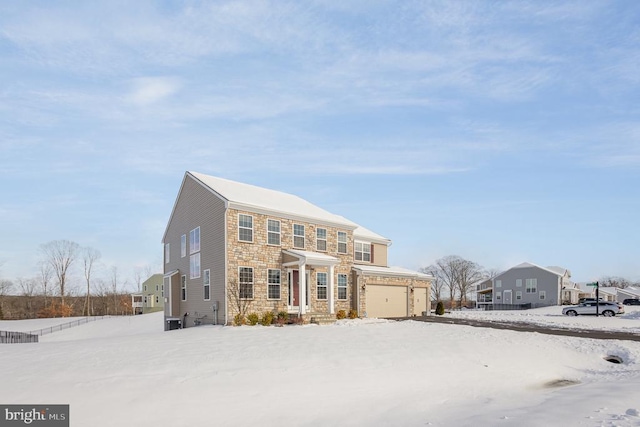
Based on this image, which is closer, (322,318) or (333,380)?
(333,380)

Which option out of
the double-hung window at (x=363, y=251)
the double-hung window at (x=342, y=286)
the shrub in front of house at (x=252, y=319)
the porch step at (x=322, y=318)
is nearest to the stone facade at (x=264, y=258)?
the double-hung window at (x=342, y=286)

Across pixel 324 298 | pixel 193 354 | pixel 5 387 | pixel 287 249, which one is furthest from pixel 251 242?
pixel 5 387

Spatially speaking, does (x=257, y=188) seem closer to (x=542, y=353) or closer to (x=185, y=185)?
(x=185, y=185)

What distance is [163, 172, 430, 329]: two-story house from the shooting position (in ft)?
85.3

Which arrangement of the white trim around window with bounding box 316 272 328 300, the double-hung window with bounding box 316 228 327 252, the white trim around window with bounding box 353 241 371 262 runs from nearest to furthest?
the white trim around window with bounding box 316 272 328 300 → the double-hung window with bounding box 316 228 327 252 → the white trim around window with bounding box 353 241 371 262

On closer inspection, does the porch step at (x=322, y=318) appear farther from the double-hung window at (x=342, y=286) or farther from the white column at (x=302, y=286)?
the double-hung window at (x=342, y=286)

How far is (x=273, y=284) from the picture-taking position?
27453mm

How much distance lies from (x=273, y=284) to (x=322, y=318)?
3.69 metres

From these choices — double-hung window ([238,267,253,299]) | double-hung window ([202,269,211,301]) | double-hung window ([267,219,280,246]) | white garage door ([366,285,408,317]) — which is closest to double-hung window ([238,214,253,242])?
double-hung window ([267,219,280,246])

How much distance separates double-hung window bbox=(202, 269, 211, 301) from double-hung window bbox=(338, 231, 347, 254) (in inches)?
364

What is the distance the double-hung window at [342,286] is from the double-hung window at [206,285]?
9051 millimetres

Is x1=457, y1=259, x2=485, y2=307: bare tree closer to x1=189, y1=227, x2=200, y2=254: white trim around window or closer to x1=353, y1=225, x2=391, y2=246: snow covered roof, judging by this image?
x1=353, y1=225, x2=391, y2=246: snow covered roof

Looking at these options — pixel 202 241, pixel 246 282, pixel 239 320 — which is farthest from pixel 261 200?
pixel 239 320

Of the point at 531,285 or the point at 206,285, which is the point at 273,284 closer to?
the point at 206,285
